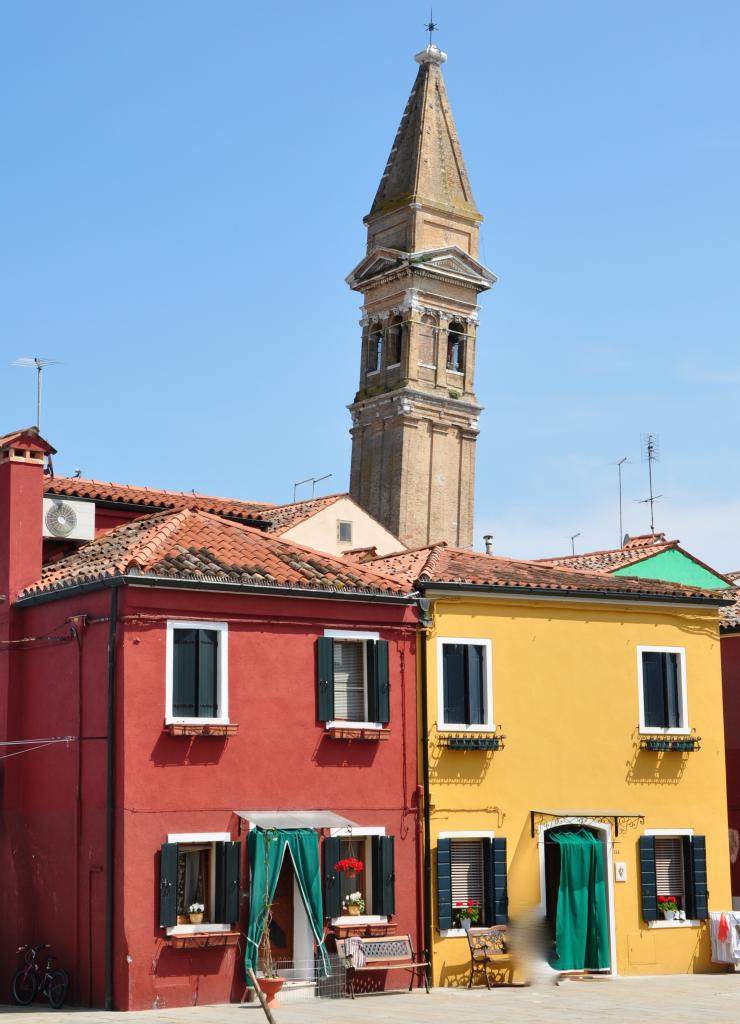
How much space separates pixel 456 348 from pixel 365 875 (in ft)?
156

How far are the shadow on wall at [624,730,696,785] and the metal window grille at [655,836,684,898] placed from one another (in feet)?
3.20

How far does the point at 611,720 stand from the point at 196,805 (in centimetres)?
780

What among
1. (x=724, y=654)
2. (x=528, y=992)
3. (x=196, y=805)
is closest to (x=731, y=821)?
(x=724, y=654)

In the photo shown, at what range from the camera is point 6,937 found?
23844 millimetres

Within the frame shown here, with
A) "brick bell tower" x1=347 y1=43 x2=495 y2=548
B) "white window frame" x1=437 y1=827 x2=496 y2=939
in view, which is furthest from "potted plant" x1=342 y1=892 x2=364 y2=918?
"brick bell tower" x1=347 y1=43 x2=495 y2=548

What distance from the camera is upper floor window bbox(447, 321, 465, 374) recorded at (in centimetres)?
6962

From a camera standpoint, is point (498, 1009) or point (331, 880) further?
point (331, 880)

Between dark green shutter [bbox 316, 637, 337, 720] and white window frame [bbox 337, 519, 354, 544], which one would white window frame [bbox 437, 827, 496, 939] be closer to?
dark green shutter [bbox 316, 637, 337, 720]

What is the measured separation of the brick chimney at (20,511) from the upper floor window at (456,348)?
4562 centimetres

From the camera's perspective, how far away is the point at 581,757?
86.5 feet

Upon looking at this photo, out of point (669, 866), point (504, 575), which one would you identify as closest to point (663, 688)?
point (669, 866)

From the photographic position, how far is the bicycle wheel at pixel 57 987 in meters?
22.0

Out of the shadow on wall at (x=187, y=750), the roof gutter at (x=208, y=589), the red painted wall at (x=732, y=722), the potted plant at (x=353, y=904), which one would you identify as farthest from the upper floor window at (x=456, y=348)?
the shadow on wall at (x=187, y=750)

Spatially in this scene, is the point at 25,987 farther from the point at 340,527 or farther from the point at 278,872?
the point at 340,527
